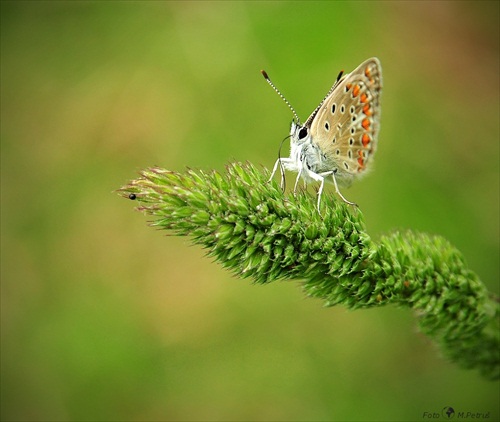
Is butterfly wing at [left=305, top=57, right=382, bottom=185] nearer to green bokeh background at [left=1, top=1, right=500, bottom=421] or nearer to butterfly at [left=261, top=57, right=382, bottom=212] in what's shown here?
butterfly at [left=261, top=57, right=382, bottom=212]

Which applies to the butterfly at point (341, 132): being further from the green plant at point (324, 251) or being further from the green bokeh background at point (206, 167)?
the green bokeh background at point (206, 167)

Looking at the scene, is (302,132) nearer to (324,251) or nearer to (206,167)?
(324,251)

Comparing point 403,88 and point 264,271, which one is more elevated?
point 403,88

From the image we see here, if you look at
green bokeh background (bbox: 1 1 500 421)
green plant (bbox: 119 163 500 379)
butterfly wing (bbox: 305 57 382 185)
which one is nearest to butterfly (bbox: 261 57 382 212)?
butterfly wing (bbox: 305 57 382 185)

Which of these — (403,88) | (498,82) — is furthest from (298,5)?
(498,82)

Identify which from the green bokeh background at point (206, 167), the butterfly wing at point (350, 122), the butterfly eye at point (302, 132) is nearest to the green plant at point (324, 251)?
the butterfly wing at point (350, 122)

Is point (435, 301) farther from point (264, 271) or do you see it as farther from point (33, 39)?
point (33, 39)

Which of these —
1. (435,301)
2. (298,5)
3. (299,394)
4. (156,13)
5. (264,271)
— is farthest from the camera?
(156,13)
